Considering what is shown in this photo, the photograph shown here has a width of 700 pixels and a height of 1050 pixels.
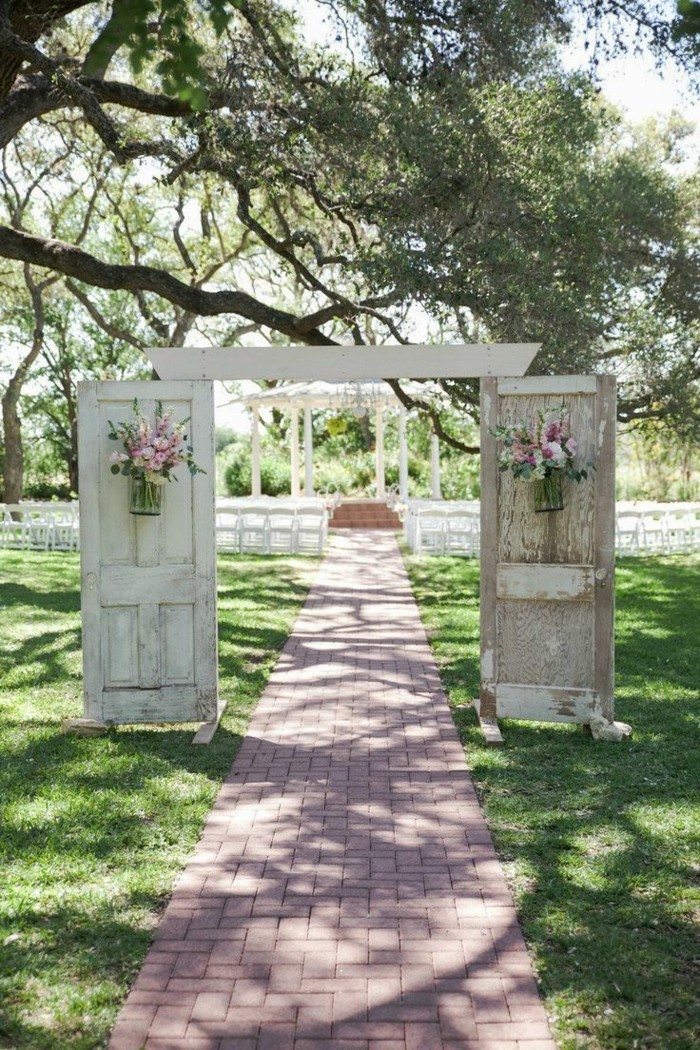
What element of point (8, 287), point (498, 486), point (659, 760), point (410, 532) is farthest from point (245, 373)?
point (8, 287)

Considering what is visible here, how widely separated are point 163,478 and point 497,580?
2357mm

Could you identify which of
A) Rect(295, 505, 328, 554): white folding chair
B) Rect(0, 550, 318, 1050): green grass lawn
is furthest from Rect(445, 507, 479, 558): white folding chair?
Rect(0, 550, 318, 1050): green grass lawn

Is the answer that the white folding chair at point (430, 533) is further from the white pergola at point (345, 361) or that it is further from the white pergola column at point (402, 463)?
the white pergola at point (345, 361)

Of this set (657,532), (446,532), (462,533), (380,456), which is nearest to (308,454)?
(380,456)

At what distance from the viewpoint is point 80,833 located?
471 cm

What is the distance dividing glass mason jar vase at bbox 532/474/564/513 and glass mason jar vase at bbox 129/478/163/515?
2.52 m

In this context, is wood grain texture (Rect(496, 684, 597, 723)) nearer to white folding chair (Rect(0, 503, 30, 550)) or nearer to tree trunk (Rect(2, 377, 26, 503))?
white folding chair (Rect(0, 503, 30, 550))

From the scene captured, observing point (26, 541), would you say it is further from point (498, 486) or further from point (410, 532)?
point (498, 486)

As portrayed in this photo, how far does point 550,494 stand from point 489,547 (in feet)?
1.90

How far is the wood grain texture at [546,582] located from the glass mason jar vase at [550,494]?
0.45 metres

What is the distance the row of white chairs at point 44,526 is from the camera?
19.5 meters

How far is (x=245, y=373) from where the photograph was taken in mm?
6531

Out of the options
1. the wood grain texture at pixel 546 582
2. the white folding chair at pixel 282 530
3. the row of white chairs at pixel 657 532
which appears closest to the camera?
the wood grain texture at pixel 546 582

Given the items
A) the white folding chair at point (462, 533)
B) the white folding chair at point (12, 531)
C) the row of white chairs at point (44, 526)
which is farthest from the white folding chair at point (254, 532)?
the white folding chair at point (12, 531)
